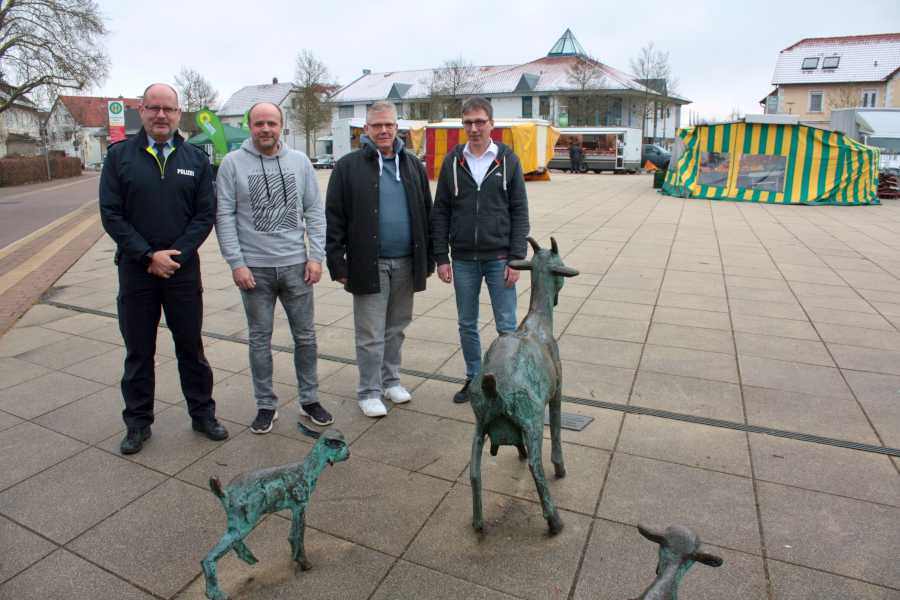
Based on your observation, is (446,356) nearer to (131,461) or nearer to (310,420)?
(310,420)

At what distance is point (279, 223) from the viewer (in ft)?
12.0

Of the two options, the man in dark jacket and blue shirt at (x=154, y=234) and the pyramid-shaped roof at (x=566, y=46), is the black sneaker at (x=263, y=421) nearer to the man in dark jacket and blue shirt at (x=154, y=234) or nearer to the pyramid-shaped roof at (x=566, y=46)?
the man in dark jacket and blue shirt at (x=154, y=234)

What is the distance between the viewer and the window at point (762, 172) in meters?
17.8

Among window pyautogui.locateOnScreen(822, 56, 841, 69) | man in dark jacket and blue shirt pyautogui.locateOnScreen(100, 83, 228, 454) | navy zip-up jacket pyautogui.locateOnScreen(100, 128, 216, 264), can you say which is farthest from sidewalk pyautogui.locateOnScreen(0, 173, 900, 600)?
window pyautogui.locateOnScreen(822, 56, 841, 69)

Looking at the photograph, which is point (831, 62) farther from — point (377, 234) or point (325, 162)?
point (377, 234)

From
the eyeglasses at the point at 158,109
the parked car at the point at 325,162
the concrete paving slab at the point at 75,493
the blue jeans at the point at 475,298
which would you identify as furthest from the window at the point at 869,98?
the concrete paving slab at the point at 75,493

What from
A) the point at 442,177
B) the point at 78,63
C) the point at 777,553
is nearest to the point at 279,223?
the point at 442,177

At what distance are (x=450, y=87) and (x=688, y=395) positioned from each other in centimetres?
5532

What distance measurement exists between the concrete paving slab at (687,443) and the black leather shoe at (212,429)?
229 cm

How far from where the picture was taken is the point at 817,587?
2459 mm

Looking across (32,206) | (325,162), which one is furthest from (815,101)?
(32,206)

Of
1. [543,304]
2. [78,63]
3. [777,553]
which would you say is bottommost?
[777,553]

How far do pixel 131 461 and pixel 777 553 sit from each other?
10.5 feet

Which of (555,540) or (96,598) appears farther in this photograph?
(555,540)
